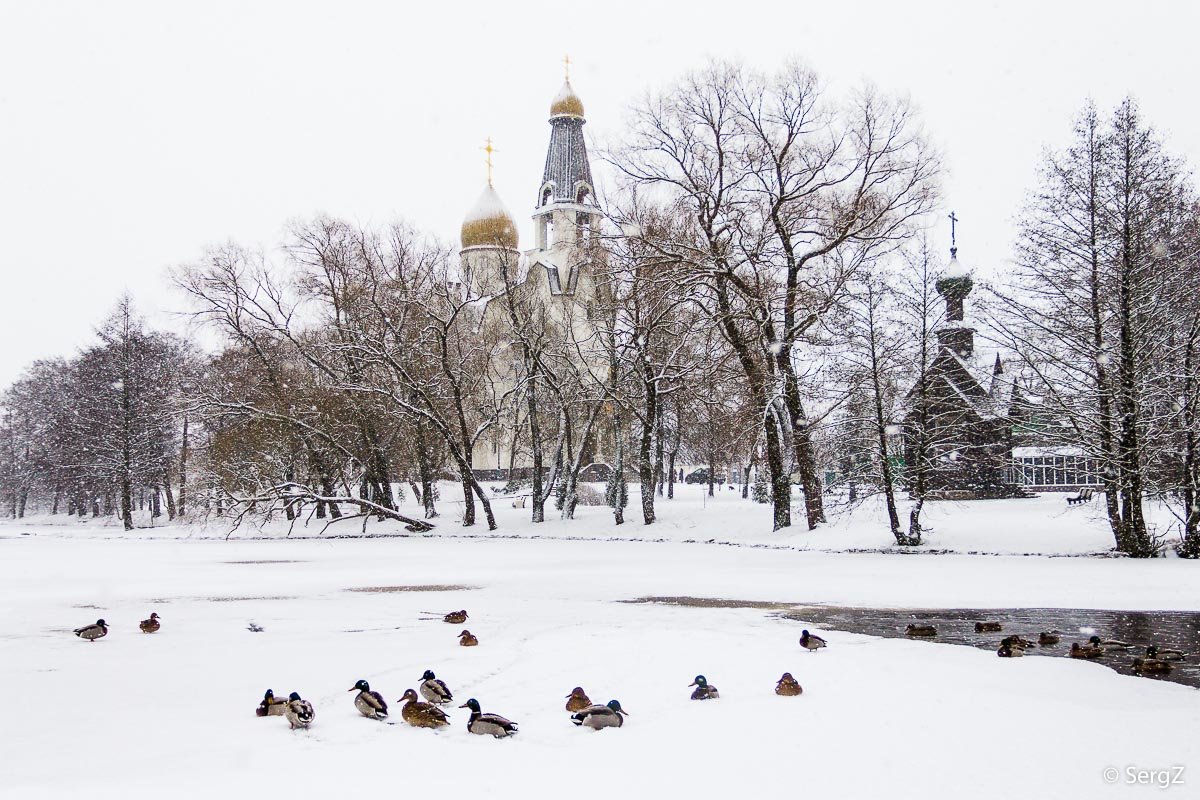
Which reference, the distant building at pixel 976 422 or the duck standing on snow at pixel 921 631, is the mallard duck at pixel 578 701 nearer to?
the duck standing on snow at pixel 921 631

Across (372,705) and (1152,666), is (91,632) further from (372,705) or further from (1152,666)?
(1152,666)

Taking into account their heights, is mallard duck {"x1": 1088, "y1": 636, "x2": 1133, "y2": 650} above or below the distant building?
below

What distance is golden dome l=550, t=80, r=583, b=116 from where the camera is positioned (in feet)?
219

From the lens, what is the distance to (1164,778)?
20.5 feet

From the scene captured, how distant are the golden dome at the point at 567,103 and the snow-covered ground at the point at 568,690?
176 feet

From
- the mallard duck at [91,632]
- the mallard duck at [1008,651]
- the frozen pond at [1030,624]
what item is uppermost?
the mallard duck at [1008,651]

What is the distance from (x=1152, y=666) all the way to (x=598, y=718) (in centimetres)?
598

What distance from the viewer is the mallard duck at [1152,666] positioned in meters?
9.12

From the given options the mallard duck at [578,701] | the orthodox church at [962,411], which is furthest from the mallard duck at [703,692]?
the orthodox church at [962,411]

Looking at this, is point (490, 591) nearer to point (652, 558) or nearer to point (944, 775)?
point (652, 558)

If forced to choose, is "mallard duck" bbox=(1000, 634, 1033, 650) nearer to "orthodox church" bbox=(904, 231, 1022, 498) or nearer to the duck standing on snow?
the duck standing on snow

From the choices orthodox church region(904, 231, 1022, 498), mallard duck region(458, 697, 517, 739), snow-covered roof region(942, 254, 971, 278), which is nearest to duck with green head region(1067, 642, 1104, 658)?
mallard duck region(458, 697, 517, 739)

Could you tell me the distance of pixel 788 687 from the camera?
8.61 meters

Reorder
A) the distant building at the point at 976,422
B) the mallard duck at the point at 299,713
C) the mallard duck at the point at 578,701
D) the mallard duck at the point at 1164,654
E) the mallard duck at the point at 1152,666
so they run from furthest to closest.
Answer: the distant building at the point at 976,422, the mallard duck at the point at 1164,654, the mallard duck at the point at 1152,666, the mallard duck at the point at 578,701, the mallard duck at the point at 299,713
